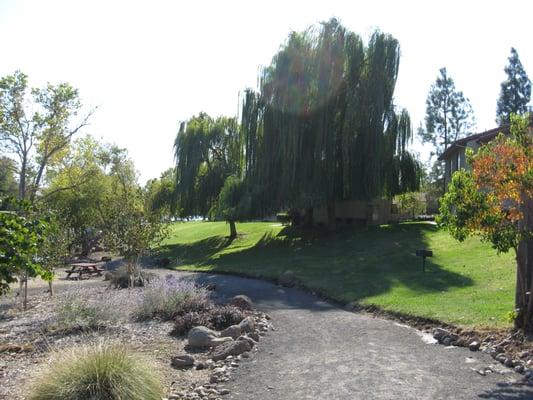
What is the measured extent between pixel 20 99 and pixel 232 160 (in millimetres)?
14001

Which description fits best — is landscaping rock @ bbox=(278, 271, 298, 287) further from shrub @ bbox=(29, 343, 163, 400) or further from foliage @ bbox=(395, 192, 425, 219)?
foliage @ bbox=(395, 192, 425, 219)

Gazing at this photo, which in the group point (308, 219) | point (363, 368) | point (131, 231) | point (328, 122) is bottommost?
point (363, 368)

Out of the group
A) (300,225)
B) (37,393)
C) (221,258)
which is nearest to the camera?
(37,393)

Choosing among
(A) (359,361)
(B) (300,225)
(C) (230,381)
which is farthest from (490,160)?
(B) (300,225)

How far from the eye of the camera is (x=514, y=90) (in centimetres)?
5278

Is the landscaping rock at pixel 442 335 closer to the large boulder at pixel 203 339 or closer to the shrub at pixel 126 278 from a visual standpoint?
the large boulder at pixel 203 339

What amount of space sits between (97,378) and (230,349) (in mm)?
3162

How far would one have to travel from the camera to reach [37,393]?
611 cm

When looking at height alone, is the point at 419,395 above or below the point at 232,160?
below

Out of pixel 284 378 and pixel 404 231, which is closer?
pixel 284 378

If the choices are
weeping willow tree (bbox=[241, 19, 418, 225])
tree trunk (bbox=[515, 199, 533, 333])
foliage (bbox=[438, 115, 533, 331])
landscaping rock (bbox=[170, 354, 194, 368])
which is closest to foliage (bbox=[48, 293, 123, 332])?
landscaping rock (bbox=[170, 354, 194, 368])

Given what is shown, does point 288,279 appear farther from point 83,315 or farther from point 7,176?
point 7,176

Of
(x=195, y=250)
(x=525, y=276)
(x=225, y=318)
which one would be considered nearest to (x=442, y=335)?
(x=525, y=276)

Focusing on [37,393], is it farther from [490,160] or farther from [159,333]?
[490,160]
